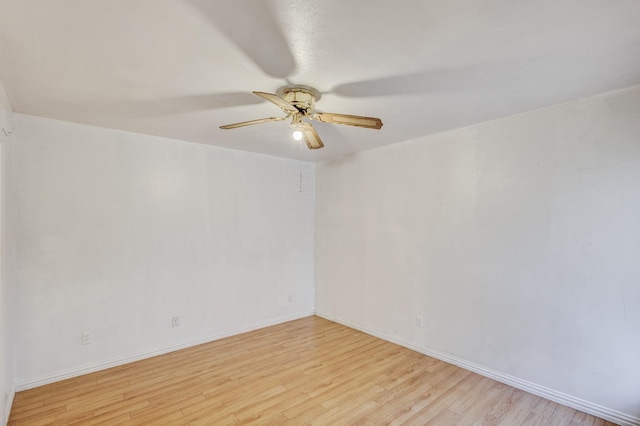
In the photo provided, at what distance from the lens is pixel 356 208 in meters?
4.30

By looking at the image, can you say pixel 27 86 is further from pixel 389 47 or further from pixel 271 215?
pixel 271 215

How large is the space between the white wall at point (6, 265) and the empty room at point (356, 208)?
0.15 ft

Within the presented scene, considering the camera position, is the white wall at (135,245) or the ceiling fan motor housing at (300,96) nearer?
the ceiling fan motor housing at (300,96)

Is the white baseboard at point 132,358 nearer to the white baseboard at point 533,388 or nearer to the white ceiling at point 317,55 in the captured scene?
the white baseboard at point 533,388

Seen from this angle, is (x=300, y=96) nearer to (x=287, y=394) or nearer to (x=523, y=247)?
(x=523, y=247)

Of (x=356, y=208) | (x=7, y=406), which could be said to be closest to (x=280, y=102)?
(x=356, y=208)

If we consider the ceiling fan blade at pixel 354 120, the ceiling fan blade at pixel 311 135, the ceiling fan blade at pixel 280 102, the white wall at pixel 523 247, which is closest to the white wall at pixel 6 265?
the ceiling fan blade at pixel 280 102

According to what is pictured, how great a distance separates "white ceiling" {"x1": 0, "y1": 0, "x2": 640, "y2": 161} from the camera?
1.38m

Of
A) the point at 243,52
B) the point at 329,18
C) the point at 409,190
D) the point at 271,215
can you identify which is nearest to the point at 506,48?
the point at 329,18

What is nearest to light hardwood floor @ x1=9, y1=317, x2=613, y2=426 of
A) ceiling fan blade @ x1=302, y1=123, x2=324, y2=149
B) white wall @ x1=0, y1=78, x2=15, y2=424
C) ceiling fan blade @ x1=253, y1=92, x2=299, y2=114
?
white wall @ x1=0, y1=78, x2=15, y2=424

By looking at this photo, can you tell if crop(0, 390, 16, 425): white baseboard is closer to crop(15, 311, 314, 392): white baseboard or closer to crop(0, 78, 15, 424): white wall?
crop(0, 78, 15, 424): white wall

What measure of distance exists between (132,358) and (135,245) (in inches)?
47.1

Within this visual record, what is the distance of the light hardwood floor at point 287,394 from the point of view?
7.68 ft

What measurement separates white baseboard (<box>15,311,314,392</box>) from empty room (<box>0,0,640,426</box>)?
0.08 ft
